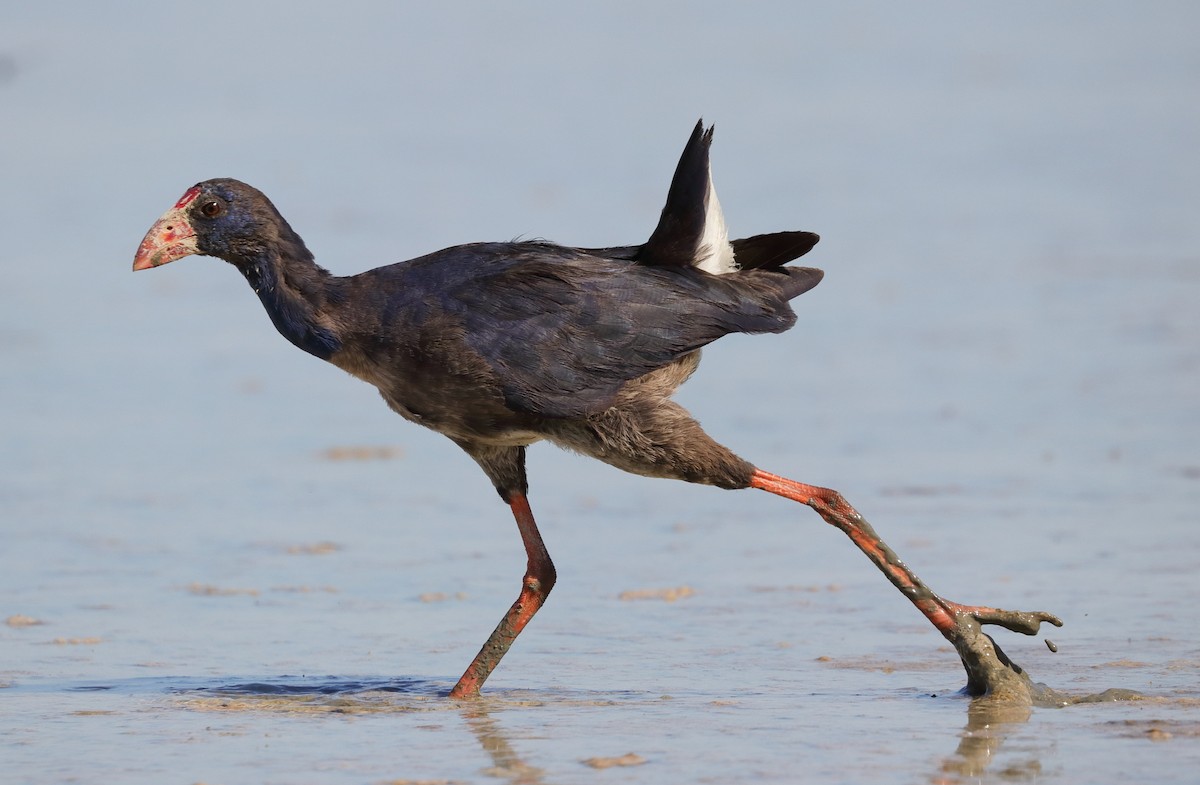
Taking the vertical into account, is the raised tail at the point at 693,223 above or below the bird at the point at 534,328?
above

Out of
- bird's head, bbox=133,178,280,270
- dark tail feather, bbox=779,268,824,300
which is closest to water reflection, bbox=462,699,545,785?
bird's head, bbox=133,178,280,270

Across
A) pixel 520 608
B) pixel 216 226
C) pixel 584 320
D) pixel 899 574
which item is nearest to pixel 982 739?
pixel 899 574

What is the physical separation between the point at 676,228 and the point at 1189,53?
1771 centimetres

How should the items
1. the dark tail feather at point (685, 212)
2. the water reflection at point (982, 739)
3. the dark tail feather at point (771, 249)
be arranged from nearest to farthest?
the water reflection at point (982, 739) < the dark tail feather at point (685, 212) < the dark tail feather at point (771, 249)

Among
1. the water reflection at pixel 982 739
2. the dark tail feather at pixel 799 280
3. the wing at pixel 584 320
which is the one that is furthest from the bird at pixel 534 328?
the water reflection at pixel 982 739

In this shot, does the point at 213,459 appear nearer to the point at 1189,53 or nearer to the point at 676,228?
the point at 676,228

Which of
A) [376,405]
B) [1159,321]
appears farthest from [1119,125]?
[376,405]

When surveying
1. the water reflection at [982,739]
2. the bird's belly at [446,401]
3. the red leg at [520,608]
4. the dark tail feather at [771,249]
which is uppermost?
the dark tail feather at [771,249]

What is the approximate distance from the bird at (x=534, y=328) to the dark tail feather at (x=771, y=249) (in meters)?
0.18

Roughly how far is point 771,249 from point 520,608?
1.68 m

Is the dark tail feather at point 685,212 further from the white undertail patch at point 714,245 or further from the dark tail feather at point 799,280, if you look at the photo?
the dark tail feather at point 799,280

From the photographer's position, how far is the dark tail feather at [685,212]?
681cm

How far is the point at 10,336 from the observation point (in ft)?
42.7

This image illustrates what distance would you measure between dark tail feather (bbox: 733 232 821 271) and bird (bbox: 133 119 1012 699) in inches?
6.9
